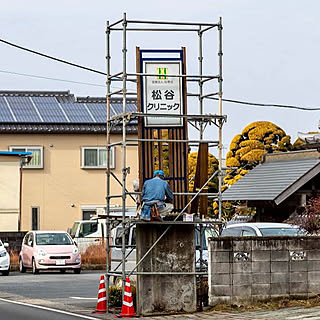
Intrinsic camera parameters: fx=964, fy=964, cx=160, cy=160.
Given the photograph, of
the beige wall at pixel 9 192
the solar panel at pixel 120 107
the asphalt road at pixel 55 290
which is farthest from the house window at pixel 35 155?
the asphalt road at pixel 55 290

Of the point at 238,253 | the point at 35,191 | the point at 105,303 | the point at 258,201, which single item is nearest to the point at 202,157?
the point at 238,253

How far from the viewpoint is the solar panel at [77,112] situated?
160 feet

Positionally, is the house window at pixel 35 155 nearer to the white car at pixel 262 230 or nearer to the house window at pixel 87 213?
the house window at pixel 87 213

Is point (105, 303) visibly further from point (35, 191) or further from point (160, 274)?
point (35, 191)

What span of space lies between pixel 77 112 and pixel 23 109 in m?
2.78

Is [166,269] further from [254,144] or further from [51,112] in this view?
[51,112]

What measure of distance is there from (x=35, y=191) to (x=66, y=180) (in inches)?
67.1

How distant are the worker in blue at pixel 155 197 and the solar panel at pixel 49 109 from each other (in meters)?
30.9

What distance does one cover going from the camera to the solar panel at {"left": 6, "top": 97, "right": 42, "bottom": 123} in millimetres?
48250

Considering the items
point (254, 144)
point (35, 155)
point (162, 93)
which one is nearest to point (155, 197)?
point (162, 93)

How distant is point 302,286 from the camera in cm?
1842

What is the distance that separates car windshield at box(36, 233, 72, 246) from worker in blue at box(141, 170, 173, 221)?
1782 cm

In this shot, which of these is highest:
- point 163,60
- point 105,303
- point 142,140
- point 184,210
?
point 163,60

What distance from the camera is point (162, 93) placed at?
730 inches
